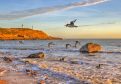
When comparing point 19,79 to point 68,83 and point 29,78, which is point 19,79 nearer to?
point 29,78

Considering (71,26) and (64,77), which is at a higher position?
(71,26)

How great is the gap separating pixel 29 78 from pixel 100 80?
13.8 ft

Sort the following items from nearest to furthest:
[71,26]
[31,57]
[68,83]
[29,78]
Result: [68,83] → [29,78] → [71,26] → [31,57]

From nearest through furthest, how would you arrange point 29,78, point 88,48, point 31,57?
point 29,78 < point 31,57 < point 88,48

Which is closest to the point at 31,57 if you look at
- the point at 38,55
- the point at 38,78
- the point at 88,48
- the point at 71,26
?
the point at 38,55

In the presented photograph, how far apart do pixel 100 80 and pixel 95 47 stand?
34318 mm

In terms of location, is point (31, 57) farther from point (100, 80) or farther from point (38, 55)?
point (100, 80)

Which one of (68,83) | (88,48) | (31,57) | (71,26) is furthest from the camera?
(88,48)

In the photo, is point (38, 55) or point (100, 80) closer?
point (100, 80)

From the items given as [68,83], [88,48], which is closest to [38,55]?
[88,48]

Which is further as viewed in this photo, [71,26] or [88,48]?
[88,48]

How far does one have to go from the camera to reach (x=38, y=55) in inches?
1494

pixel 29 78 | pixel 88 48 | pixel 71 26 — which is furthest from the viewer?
pixel 88 48

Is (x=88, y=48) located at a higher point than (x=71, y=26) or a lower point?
lower
